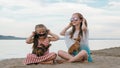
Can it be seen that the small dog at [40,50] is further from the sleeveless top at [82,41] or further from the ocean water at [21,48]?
the ocean water at [21,48]

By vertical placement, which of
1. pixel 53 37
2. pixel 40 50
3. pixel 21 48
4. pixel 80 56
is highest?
pixel 53 37

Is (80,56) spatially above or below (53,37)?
below

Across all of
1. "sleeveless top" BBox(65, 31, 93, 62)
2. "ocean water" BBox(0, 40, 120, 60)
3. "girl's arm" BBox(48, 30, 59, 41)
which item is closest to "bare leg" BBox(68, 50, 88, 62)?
"sleeveless top" BBox(65, 31, 93, 62)

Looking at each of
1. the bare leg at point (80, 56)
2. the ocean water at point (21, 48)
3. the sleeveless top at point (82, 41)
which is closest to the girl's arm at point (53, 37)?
the sleeveless top at point (82, 41)

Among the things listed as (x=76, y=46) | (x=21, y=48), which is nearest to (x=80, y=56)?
(x=76, y=46)

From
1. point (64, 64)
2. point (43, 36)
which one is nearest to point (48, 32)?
point (43, 36)

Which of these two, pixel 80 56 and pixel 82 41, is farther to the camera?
pixel 82 41

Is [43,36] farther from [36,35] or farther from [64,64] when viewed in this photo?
[64,64]

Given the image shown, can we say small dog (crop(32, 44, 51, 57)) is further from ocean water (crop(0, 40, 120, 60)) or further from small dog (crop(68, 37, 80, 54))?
ocean water (crop(0, 40, 120, 60))

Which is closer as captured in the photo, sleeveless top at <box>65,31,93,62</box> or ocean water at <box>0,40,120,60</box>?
sleeveless top at <box>65,31,93,62</box>

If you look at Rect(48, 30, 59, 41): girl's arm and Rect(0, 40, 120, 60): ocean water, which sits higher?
Rect(48, 30, 59, 41): girl's arm

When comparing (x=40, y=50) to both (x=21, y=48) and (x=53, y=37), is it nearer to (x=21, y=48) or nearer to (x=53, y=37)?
(x=53, y=37)

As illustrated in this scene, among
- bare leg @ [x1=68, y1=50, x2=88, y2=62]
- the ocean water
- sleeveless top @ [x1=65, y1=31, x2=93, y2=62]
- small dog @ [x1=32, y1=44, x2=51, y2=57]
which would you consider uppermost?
sleeveless top @ [x1=65, y1=31, x2=93, y2=62]

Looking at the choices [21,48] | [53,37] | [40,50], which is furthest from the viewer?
[21,48]
